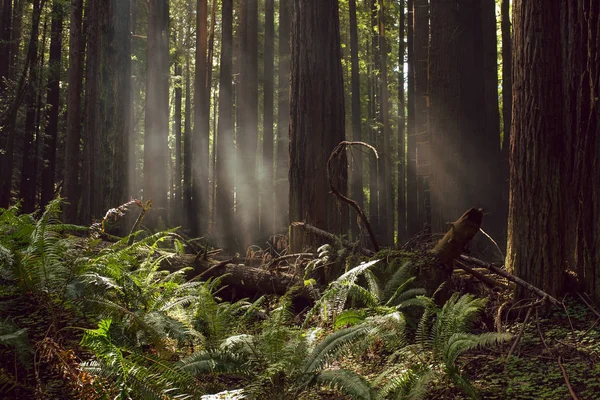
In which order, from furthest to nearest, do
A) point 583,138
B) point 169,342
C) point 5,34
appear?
point 5,34
point 583,138
point 169,342

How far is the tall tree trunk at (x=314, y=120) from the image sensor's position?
24.7 ft

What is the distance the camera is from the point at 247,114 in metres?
22.6

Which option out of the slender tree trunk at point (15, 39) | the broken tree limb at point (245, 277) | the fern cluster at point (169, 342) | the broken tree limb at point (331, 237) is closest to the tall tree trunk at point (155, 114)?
the slender tree trunk at point (15, 39)

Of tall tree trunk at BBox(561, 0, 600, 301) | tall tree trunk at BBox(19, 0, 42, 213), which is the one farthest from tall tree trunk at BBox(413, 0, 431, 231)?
tall tree trunk at BBox(19, 0, 42, 213)

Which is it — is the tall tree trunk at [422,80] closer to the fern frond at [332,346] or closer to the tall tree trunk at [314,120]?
the tall tree trunk at [314,120]

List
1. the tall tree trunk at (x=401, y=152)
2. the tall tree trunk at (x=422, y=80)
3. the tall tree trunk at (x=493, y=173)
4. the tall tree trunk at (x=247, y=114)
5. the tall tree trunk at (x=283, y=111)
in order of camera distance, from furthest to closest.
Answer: the tall tree trunk at (x=401, y=152) < the tall tree trunk at (x=247, y=114) < the tall tree trunk at (x=283, y=111) < the tall tree trunk at (x=422, y=80) < the tall tree trunk at (x=493, y=173)

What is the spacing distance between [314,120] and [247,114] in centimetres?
1544

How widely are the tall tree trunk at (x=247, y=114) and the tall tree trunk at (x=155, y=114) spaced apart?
3242 mm

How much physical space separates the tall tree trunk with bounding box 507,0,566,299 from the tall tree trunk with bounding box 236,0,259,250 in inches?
697

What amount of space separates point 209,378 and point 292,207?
12.6 feet

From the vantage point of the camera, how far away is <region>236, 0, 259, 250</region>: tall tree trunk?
75.0 ft

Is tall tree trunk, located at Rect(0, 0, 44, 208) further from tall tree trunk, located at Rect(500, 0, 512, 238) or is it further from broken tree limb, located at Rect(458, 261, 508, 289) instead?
broken tree limb, located at Rect(458, 261, 508, 289)

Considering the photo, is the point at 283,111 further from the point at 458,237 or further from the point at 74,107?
the point at 458,237

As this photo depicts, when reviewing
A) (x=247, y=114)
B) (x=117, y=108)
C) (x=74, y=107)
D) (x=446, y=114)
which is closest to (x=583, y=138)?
(x=446, y=114)
